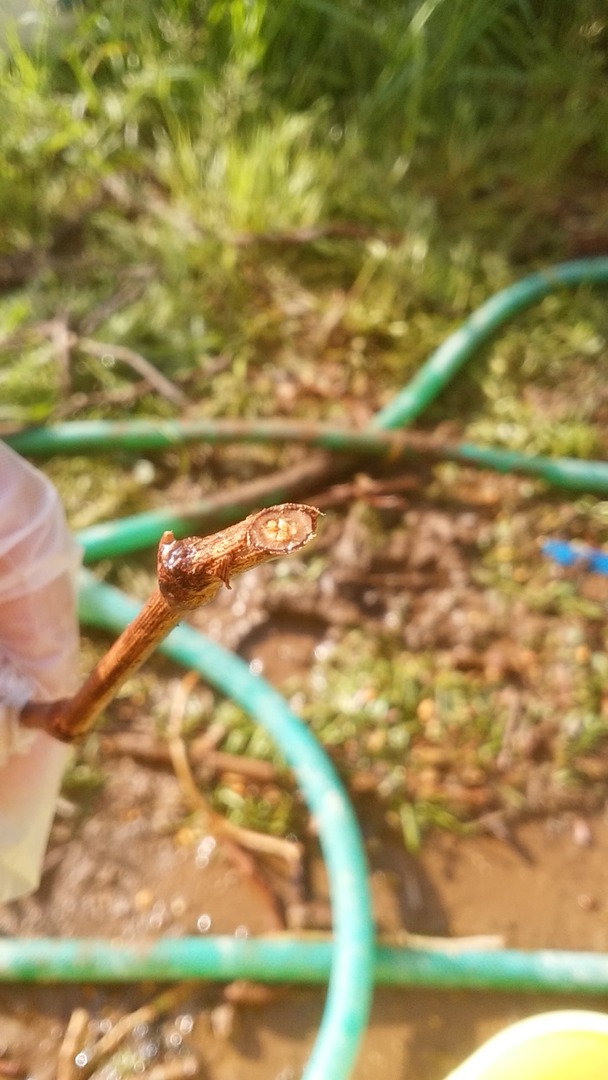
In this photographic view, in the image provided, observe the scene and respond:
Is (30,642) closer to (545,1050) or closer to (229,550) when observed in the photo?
(229,550)

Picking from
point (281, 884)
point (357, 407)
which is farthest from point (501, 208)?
point (281, 884)

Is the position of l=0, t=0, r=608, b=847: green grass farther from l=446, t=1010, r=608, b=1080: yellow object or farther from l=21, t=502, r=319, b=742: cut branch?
l=21, t=502, r=319, b=742: cut branch

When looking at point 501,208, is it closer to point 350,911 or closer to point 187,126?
point 187,126

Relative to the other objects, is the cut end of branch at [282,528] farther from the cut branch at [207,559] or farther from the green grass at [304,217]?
the green grass at [304,217]

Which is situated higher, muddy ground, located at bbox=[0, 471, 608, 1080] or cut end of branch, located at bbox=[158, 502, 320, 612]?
cut end of branch, located at bbox=[158, 502, 320, 612]

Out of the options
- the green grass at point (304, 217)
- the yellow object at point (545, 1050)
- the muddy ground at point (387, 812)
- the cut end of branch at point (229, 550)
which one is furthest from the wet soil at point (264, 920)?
the cut end of branch at point (229, 550)

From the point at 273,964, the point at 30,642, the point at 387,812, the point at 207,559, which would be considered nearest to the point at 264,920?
the point at 273,964

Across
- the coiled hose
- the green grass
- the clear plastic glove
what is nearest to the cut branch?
the clear plastic glove

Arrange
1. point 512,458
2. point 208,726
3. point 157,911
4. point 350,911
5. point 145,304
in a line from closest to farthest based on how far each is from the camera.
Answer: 1. point 350,911
2. point 157,911
3. point 208,726
4. point 512,458
5. point 145,304
